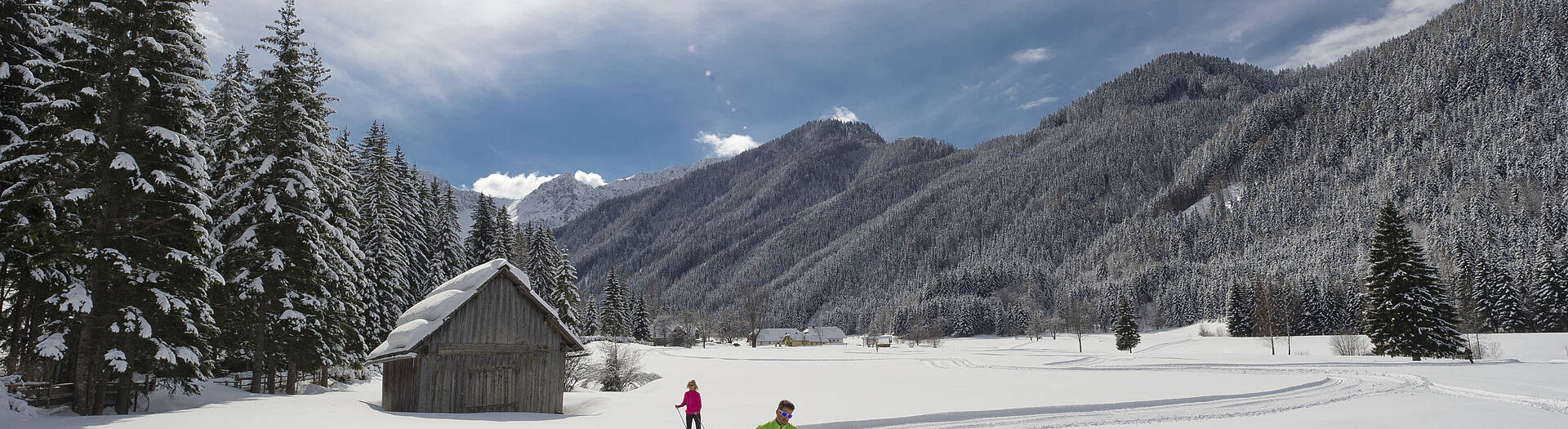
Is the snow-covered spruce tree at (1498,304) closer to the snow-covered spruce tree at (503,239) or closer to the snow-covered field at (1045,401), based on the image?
the snow-covered field at (1045,401)

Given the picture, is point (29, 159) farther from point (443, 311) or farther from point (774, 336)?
point (774, 336)

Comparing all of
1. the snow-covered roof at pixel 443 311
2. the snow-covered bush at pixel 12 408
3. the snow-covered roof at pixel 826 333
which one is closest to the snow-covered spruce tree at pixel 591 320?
the snow-covered roof at pixel 443 311

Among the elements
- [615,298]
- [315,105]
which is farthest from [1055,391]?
[615,298]

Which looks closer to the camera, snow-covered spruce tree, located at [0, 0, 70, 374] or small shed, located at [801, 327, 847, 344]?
snow-covered spruce tree, located at [0, 0, 70, 374]

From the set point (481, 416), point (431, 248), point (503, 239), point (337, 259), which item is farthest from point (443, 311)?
point (503, 239)

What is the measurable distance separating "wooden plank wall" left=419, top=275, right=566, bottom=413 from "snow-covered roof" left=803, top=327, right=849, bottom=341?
12589 cm

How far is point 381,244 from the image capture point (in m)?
32.8

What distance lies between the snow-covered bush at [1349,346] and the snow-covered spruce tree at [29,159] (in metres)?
64.2

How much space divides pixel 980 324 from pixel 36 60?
14387cm

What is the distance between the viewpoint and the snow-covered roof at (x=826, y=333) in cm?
14675

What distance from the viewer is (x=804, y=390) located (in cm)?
2873

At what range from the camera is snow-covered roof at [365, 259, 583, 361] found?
1998 centimetres

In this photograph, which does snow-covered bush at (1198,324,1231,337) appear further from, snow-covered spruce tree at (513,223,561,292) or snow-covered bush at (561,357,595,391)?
snow-covered bush at (561,357,595,391)

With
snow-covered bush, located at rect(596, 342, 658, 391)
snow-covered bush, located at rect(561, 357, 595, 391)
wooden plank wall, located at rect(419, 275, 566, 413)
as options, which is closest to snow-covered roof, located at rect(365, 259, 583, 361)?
wooden plank wall, located at rect(419, 275, 566, 413)
